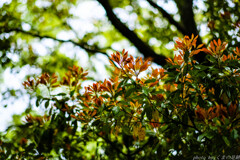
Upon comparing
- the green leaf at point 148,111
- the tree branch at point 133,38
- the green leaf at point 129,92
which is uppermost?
the tree branch at point 133,38

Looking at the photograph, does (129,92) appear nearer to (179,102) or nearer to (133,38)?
(179,102)

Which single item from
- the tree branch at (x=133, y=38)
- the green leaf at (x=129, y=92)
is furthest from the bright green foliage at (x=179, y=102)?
the tree branch at (x=133, y=38)

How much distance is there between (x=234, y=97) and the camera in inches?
54.1

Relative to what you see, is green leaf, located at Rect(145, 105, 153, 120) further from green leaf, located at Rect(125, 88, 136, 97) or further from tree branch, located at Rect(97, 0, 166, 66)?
tree branch, located at Rect(97, 0, 166, 66)

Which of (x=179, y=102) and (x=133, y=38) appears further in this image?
(x=133, y=38)

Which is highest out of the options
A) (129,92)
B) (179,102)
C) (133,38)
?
(133,38)

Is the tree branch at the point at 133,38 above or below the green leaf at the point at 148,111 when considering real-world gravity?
above

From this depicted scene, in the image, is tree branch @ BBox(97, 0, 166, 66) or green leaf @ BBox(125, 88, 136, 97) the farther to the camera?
tree branch @ BBox(97, 0, 166, 66)

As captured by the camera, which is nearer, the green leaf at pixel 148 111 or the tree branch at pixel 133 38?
the green leaf at pixel 148 111

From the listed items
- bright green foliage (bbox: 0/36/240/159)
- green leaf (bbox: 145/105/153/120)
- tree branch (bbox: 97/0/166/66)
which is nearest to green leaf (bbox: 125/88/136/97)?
bright green foliage (bbox: 0/36/240/159)

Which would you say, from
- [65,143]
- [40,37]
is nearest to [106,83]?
[65,143]

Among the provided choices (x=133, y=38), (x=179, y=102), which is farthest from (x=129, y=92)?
(x=133, y=38)

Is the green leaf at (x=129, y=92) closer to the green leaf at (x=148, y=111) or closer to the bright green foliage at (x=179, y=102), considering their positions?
the bright green foliage at (x=179, y=102)

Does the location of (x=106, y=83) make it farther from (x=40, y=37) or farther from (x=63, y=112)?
(x=40, y=37)
